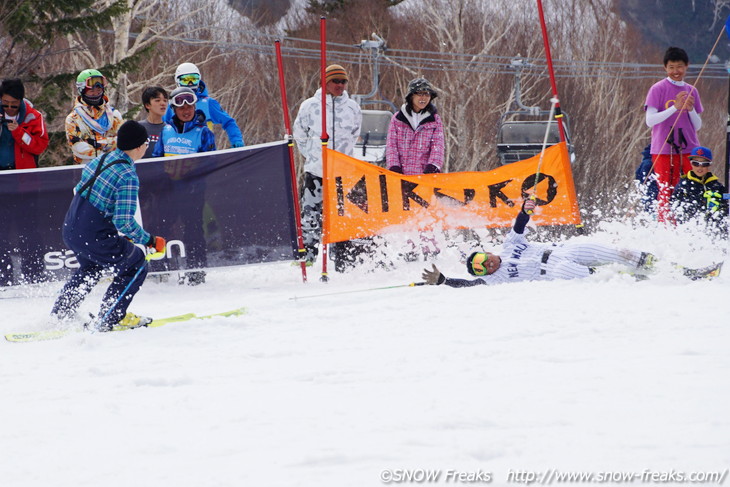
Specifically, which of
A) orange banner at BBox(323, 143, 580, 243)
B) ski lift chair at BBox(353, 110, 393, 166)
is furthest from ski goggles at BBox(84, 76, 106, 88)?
ski lift chair at BBox(353, 110, 393, 166)

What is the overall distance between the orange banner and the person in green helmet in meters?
1.90

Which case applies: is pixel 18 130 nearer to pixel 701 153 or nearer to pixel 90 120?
pixel 90 120

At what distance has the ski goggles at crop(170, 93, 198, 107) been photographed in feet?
24.6

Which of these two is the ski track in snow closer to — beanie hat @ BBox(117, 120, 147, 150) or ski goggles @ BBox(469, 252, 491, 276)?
Answer: ski goggles @ BBox(469, 252, 491, 276)

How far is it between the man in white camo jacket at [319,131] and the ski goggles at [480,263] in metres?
1.90

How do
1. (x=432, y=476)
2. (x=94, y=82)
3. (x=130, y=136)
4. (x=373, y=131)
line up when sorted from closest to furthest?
(x=432, y=476) < (x=130, y=136) < (x=94, y=82) < (x=373, y=131)

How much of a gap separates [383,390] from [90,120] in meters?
4.72

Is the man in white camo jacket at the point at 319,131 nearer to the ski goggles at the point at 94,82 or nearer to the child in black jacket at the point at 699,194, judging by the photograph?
the ski goggles at the point at 94,82

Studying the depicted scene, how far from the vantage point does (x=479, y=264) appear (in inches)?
264

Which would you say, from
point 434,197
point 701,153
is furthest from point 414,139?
point 701,153

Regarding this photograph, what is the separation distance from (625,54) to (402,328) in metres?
37.2

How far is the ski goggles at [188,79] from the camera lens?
7.71 meters

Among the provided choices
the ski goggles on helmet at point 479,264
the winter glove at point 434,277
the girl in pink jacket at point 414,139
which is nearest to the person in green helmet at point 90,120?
the girl in pink jacket at point 414,139

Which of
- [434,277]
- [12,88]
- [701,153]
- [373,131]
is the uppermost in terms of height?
[12,88]
